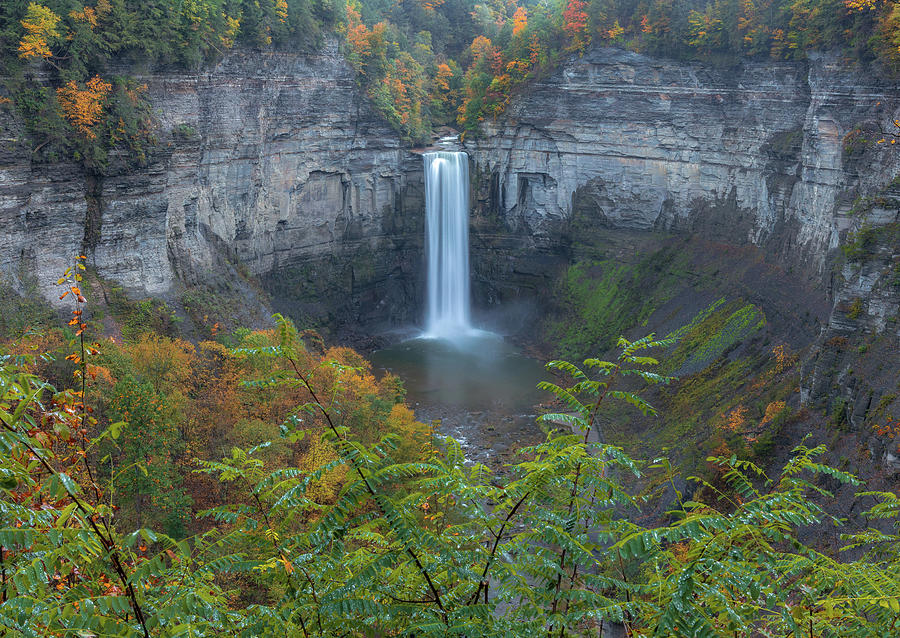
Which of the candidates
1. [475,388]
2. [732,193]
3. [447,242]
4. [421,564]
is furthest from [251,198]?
[421,564]

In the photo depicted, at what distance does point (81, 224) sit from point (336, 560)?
35.9 m

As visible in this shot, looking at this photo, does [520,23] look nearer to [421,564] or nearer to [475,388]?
[475,388]

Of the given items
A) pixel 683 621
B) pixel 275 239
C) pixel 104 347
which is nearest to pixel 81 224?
pixel 104 347

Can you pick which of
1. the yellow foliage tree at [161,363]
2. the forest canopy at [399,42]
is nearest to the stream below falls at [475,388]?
the yellow foliage tree at [161,363]

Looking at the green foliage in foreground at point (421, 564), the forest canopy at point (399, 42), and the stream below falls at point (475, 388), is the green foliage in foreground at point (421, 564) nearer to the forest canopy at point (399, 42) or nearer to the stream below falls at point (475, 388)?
the stream below falls at point (475, 388)

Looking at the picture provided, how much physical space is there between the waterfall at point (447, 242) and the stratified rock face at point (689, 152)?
231 cm

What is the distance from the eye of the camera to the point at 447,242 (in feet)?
200

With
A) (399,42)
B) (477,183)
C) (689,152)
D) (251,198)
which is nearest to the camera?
(251,198)

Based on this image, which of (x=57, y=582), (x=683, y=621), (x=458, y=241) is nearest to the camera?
(x=683, y=621)

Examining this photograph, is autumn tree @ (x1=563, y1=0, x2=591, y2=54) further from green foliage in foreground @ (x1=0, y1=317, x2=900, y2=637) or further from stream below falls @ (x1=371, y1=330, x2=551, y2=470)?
green foliage in foreground @ (x1=0, y1=317, x2=900, y2=637)

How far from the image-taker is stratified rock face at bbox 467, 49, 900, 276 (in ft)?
127

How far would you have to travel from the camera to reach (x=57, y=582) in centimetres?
687

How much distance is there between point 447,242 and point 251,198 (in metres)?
17.6

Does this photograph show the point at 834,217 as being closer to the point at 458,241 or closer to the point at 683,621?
the point at 458,241
